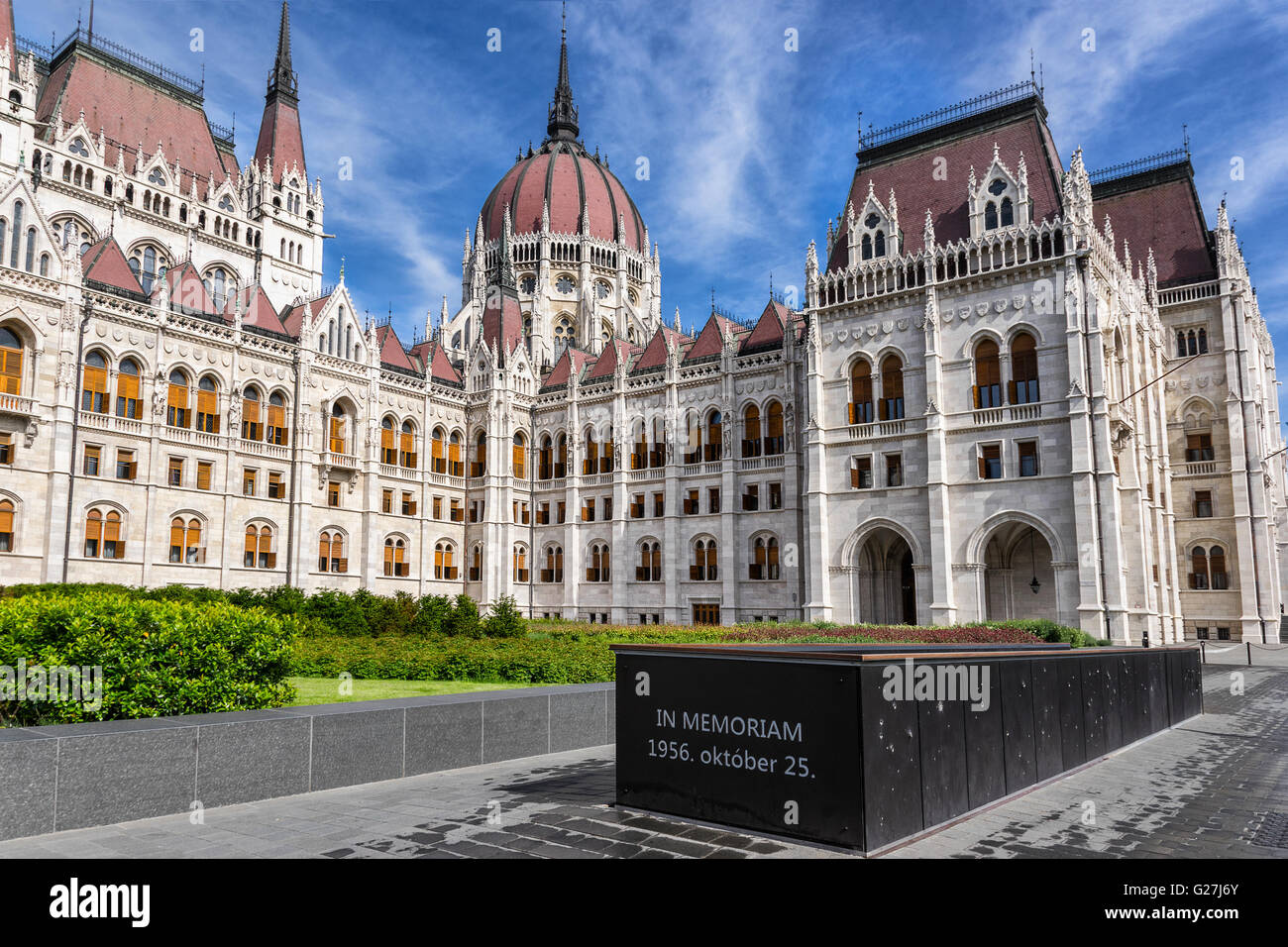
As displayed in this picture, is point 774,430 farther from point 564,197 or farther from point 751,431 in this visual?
point 564,197

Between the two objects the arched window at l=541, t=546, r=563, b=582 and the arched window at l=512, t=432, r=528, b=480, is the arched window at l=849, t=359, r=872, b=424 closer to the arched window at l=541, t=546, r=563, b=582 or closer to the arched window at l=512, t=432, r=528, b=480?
the arched window at l=541, t=546, r=563, b=582

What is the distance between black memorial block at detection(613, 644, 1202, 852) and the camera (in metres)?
7.43

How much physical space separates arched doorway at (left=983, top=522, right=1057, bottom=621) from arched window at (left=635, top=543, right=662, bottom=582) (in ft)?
60.0

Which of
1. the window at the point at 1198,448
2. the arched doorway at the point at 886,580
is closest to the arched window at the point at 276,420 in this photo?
the arched doorway at the point at 886,580

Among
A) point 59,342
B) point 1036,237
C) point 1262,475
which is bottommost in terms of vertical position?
point 1262,475

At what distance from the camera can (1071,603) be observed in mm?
36094

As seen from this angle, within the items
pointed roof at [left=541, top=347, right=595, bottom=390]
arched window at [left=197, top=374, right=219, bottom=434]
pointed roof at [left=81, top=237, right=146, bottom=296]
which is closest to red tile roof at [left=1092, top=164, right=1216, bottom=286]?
pointed roof at [left=541, top=347, right=595, bottom=390]

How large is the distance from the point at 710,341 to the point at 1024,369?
1958 centimetres

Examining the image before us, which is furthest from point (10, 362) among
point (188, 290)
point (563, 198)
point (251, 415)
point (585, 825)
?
point (563, 198)

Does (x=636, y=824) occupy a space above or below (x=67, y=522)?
below

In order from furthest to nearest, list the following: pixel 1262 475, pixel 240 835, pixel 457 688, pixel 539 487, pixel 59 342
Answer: pixel 539 487 → pixel 1262 475 → pixel 59 342 → pixel 457 688 → pixel 240 835
